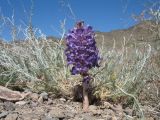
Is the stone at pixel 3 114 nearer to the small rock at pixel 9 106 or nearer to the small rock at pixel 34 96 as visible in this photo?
the small rock at pixel 9 106

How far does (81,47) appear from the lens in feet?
12.7

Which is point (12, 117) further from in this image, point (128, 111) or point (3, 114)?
point (128, 111)

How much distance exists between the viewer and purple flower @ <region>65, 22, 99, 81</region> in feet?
12.8

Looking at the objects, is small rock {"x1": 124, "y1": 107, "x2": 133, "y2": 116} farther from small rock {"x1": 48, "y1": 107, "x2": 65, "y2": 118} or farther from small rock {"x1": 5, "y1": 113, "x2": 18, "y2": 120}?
small rock {"x1": 5, "y1": 113, "x2": 18, "y2": 120}

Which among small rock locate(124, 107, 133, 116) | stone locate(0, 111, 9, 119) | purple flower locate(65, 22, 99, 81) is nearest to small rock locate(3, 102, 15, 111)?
stone locate(0, 111, 9, 119)

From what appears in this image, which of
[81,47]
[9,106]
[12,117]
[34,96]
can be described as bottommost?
[12,117]

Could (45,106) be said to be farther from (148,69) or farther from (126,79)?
(148,69)

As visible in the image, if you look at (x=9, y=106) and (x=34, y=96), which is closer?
(x=9, y=106)

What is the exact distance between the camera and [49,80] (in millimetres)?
4855

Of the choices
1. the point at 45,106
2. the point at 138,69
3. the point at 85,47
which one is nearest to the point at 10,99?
the point at 45,106

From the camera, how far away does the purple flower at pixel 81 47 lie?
12.8 feet

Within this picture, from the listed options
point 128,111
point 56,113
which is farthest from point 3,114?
point 128,111

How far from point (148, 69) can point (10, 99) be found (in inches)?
65.3

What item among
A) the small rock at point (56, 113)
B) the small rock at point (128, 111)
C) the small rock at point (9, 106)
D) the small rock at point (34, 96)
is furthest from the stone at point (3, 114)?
the small rock at point (128, 111)
